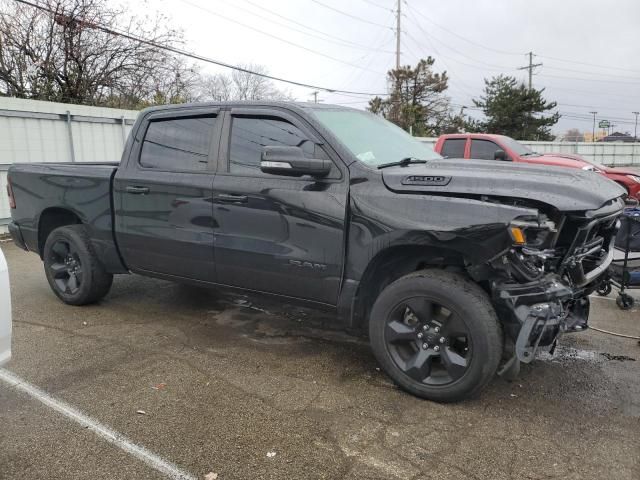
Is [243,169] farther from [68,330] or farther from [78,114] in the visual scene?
[78,114]

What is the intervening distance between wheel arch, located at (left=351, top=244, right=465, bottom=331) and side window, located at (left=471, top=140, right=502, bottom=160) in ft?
23.7

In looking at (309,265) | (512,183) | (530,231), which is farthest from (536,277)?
(309,265)

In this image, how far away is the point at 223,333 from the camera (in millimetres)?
4574

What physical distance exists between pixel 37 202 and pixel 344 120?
136 inches

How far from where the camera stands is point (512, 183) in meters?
3.07

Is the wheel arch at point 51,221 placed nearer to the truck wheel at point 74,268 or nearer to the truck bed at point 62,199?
the truck bed at point 62,199

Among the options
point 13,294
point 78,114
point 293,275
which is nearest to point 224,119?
point 293,275

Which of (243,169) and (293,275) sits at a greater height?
(243,169)

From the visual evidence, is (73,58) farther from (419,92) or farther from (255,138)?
(419,92)

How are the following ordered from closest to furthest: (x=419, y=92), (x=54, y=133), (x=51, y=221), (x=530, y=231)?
(x=530, y=231)
(x=51, y=221)
(x=54, y=133)
(x=419, y=92)

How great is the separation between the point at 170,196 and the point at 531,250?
114 inches

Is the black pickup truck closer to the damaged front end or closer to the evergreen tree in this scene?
the damaged front end

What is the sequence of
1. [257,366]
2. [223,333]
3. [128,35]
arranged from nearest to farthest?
[257,366]
[223,333]
[128,35]

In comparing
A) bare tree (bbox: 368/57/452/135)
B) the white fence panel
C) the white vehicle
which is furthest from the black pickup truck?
bare tree (bbox: 368/57/452/135)
